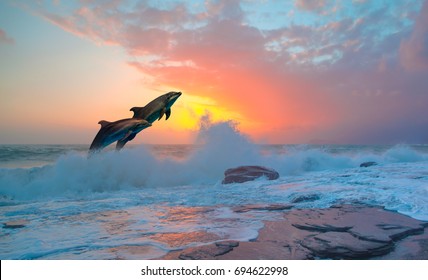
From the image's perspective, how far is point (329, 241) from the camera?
416 centimetres

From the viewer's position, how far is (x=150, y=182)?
14188mm

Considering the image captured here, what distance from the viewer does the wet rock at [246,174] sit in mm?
12814

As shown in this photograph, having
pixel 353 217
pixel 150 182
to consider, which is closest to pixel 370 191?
pixel 353 217

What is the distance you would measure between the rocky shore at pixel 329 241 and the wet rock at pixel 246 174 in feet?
23.5

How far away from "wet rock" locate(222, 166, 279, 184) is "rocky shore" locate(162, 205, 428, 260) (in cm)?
717

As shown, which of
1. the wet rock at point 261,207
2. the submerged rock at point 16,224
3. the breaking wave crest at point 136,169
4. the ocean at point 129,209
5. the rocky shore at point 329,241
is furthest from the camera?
the breaking wave crest at point 136,169

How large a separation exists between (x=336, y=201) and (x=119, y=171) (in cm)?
1037

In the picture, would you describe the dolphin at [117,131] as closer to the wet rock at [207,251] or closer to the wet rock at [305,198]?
the wet rock at [207,251]

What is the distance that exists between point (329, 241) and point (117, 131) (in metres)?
3.71

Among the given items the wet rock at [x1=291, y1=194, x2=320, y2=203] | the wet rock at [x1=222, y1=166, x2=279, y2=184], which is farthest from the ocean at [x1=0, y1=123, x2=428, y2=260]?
the wet rock at [x1=222, y1=166, x2=279, y2=184]

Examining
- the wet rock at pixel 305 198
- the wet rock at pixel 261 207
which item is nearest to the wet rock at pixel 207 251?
the wet rock at pixel 261 207

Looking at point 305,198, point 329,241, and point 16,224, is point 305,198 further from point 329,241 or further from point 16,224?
point 16,224
